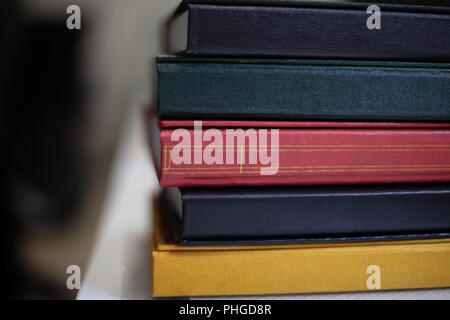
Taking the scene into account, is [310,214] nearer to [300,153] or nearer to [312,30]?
[300,153]

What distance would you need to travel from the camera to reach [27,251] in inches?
30.0

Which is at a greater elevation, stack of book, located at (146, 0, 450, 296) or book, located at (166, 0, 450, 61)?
book, located at (166, 0, 450, 61)

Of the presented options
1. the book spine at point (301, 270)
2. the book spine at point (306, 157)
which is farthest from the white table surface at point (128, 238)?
the book spine at point (306, 157)

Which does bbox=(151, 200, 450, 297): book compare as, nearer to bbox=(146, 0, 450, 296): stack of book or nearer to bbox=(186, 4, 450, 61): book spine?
bbox=(146, 0, 450, 296): stack of book

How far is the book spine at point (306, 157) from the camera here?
15.5 inches

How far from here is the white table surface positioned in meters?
0.43

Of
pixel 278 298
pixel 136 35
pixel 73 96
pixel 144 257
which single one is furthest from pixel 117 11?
pixel 278 298

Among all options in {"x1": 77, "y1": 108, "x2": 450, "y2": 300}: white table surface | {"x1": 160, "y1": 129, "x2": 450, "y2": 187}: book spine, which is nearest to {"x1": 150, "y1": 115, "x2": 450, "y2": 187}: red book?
{"x1": 160, "y1": 129, "x2": 450, "y2": 187}: book spine

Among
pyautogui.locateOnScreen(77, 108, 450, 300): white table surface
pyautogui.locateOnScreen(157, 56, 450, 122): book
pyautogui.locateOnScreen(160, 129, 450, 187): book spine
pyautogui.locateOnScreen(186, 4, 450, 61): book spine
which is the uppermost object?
pyautogui.locateOnScreen(186, 4, 450, 61): book spine

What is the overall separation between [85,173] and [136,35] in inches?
9.9

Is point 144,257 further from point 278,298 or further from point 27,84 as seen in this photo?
point 27,84

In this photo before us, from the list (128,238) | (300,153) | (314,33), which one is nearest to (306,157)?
(300,153)

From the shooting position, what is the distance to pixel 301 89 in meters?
0.40

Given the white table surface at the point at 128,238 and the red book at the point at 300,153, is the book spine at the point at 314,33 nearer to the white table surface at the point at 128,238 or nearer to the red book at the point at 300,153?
the red book at the point at 300,153
